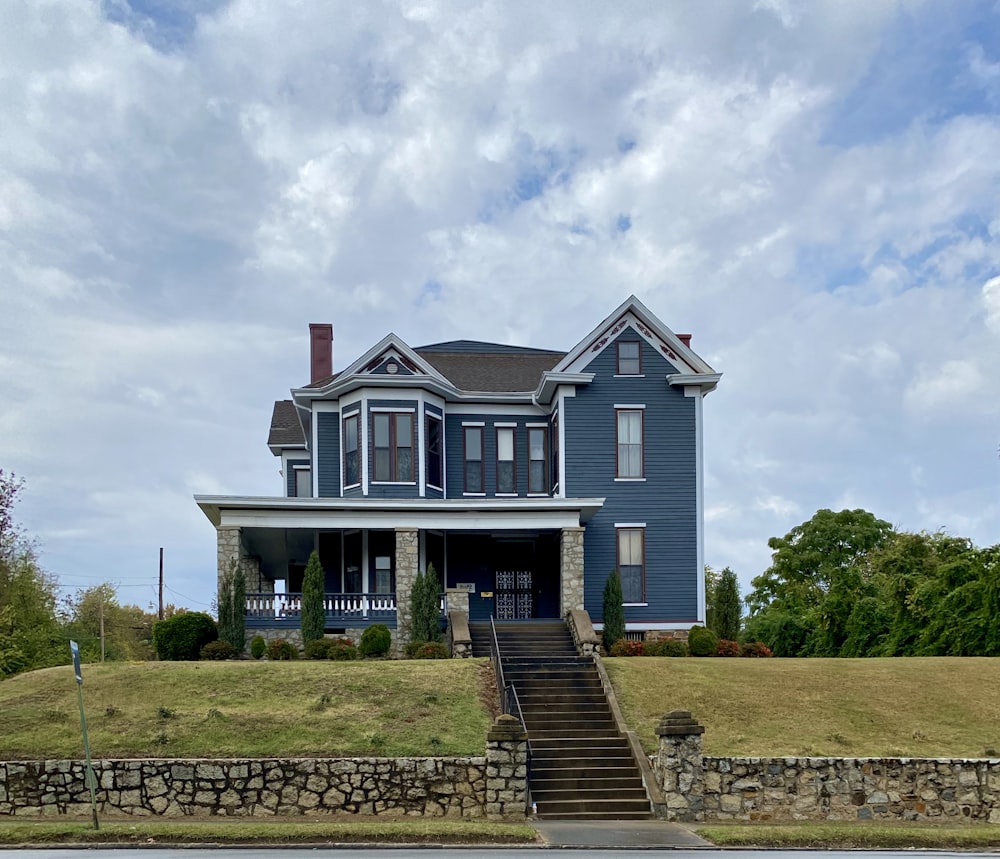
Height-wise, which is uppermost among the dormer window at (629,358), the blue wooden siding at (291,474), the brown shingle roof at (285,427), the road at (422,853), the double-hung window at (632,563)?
the dormer window at (629,358)

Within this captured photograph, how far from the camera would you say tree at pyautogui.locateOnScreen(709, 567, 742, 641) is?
32.3 metres

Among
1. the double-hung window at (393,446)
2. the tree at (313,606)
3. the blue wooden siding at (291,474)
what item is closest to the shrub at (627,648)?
the tree at (313,606)

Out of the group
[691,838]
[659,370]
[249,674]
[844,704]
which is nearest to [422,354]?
→ [659,370]

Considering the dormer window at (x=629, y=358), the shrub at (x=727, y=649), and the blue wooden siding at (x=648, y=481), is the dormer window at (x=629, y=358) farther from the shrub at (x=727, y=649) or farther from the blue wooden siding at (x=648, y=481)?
the shrub at (x=727, y=649)

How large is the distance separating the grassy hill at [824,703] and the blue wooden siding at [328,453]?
11.6m

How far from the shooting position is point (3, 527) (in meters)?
44.5

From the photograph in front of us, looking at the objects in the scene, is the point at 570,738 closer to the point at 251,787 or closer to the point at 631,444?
the point at 251,787

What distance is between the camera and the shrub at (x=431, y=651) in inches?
1117

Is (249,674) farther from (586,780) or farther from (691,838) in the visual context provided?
(691,838)

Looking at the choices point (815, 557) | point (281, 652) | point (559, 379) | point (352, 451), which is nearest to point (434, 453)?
point (352, 451)

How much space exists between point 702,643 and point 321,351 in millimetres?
16181

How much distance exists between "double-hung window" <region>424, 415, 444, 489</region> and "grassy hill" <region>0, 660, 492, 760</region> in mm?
9185

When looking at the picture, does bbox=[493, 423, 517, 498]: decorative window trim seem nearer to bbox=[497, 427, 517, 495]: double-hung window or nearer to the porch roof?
bbox=[497, 427, 517, 495]: double-hung window

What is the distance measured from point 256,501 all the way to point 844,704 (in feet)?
49.3
